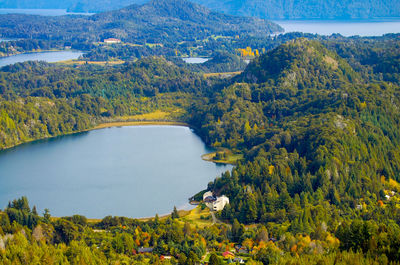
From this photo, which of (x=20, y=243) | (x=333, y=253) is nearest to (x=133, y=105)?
(x=20, y=243)

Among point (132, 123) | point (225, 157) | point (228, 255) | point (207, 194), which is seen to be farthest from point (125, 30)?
point (228, 255)

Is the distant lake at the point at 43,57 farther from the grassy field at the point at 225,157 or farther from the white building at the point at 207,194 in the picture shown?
the white building at the point at 207,194

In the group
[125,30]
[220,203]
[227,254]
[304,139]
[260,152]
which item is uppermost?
[125,30]

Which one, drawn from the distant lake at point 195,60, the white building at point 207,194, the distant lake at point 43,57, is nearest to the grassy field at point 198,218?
the white building at point 207,194

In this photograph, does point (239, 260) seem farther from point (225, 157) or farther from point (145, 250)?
point (225, 157)

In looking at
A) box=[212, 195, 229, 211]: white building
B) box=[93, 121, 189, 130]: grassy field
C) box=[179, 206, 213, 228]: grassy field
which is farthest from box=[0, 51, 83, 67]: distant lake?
box=[179, 206, 213, 228]: grassy field
